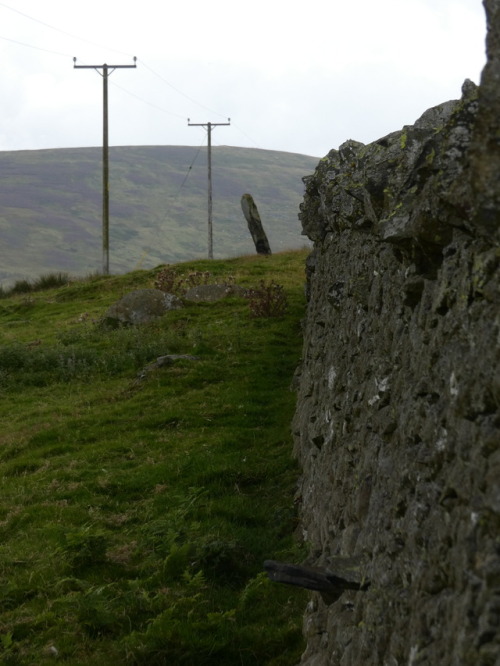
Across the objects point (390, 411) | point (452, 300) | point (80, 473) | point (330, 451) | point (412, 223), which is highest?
point (412, 223)

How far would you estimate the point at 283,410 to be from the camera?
1406 centimetres

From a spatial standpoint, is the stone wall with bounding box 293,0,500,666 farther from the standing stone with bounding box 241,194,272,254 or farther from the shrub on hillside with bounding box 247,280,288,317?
the standing stone with bounding box 241,194,272,254

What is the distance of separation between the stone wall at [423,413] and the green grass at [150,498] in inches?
46.1

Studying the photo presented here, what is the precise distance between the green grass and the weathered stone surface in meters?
1.42

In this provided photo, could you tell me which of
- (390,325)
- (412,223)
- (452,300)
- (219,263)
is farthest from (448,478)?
(219,263)

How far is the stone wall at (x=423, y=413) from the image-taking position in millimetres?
3174

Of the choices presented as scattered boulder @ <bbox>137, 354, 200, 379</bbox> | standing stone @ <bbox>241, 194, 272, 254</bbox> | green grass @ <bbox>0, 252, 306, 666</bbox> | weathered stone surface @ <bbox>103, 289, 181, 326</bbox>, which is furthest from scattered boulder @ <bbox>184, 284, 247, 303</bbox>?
standing stone @ <bbox>241, 194, 272, 254</bbox>

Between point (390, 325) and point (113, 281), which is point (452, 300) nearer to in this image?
point (390, 325)

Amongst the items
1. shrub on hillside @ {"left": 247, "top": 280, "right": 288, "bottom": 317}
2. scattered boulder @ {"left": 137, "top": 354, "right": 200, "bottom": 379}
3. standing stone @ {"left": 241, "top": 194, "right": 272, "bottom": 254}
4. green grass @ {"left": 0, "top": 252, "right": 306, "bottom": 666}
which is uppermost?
standing stone @ {"left": 241, "top": 194, "right": 272, "bottom": 254}

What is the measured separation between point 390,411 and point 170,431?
339 inches

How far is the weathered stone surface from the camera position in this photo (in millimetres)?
22594

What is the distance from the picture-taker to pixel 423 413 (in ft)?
14.0

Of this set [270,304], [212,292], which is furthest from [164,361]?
[212,292]

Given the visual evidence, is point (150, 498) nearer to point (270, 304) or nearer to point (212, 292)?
point (270, 304)
